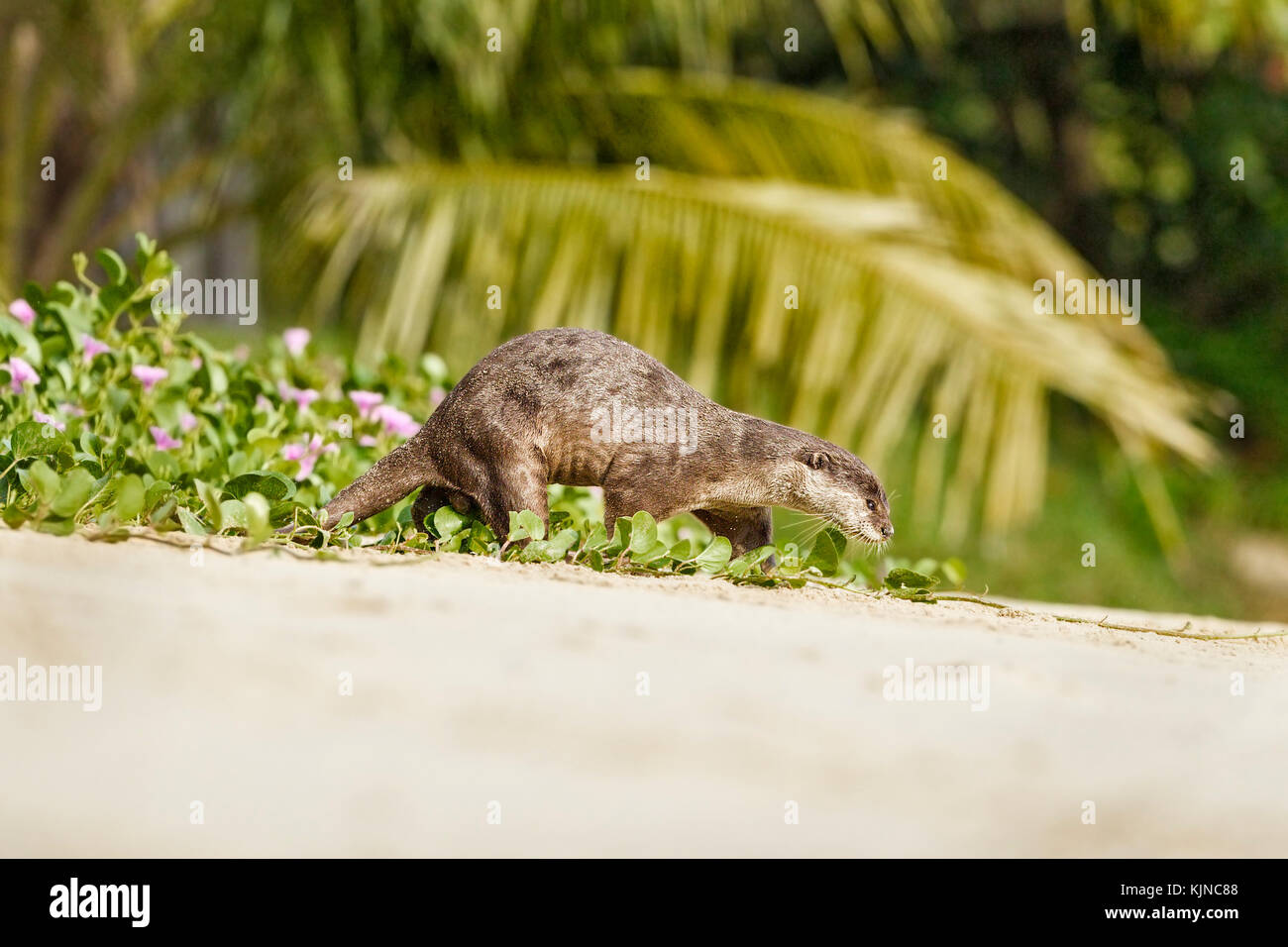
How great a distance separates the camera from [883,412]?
7695 mm

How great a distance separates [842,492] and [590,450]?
79 centimetres

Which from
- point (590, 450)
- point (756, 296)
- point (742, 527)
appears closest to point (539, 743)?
point (590, 450)

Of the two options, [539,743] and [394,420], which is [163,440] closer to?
[394,420]

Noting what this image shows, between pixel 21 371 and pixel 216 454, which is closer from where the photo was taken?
pixel 21 371

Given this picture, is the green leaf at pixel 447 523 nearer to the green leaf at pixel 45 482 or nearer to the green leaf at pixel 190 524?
the green leaf at pixel 190 524

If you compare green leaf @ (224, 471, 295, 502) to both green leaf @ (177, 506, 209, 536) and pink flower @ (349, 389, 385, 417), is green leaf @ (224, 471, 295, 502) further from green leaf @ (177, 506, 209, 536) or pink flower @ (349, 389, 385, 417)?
pink flower @ (349, 389, 385, 417)

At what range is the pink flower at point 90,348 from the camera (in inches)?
174

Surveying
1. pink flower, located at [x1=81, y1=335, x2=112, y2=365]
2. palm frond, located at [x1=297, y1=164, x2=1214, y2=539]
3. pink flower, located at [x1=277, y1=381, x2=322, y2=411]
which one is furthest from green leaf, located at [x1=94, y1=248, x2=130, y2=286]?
palm frond, located at [x1=297, y1=164, x2=1214, y2=539]

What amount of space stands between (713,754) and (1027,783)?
525 mm

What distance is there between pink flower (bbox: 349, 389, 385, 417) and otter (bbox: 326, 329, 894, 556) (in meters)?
0.71

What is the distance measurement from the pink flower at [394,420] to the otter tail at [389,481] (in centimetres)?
81

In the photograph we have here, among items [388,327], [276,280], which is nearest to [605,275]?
[388,327]

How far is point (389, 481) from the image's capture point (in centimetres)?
395

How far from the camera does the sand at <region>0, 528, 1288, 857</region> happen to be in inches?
93.1
